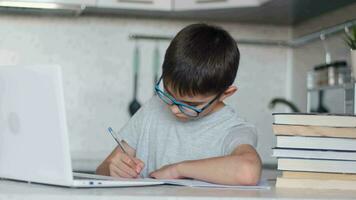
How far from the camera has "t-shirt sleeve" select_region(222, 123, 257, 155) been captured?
1566mm

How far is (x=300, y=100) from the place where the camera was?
3014mm

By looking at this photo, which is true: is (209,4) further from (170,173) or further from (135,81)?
(170,173)

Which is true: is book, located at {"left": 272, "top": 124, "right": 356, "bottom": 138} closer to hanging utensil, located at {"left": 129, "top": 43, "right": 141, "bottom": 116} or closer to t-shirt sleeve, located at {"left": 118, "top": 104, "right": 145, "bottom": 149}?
t-shirt sleeve, located at {"left": 118, "top": 104, "right": 145, "bottom": 149}

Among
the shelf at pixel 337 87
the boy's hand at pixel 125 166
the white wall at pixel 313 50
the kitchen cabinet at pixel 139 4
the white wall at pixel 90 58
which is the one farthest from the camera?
the white wall at pixel 90 58

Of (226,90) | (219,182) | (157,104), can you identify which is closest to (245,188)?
(219,182)

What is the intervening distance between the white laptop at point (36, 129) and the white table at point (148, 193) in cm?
2

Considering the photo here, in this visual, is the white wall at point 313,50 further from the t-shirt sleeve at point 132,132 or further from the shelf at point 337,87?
the t-shirt sleeve at point 132,132

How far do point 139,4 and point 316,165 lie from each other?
4.98 feet

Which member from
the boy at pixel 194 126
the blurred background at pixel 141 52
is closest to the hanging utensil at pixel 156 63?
Answer: the blurred background at pixel 141 52

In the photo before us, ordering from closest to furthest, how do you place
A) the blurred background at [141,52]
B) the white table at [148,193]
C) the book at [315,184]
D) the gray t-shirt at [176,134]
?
the white table at [148,193], the book at [315,184], the gray t-shirt at [176,134], the blurred background at [141,52]

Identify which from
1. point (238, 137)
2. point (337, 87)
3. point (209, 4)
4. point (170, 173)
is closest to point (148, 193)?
point (170, 173)

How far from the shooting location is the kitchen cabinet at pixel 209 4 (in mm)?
2639

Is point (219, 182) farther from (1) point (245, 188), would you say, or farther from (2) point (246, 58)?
(2) point (246, 58)

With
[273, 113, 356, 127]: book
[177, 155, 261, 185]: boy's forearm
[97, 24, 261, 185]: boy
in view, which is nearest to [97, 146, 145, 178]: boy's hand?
[97, 24, 261, 185]: boy
